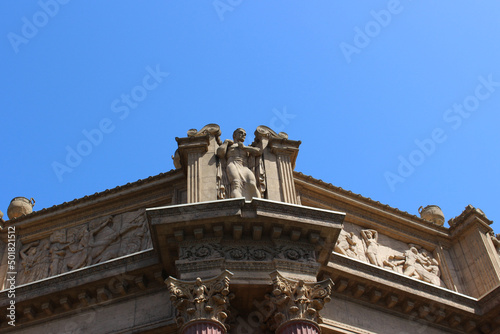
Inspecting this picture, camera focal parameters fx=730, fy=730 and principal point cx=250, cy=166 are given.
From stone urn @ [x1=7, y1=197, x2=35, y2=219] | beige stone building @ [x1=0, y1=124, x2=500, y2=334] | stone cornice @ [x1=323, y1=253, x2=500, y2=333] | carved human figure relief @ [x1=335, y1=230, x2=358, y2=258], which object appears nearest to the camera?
beige stone building @ [x1=0, y1=124, x2=500, y2=334]

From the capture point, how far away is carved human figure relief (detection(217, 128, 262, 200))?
20734 mm

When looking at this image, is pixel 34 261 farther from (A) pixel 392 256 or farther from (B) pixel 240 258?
(A) pixel 392 256

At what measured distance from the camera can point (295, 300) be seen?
17.7 metres

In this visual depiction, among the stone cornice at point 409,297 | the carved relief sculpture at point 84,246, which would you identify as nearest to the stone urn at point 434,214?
the stone cornice at point 409,297

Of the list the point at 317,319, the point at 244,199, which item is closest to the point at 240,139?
the point at 244,199

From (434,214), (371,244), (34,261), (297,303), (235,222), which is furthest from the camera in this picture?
(434,214)

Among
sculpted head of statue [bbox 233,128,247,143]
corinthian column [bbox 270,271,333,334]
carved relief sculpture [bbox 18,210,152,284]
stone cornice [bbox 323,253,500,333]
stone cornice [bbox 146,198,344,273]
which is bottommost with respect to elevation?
corinthian column [bbox 270,271,333,334]

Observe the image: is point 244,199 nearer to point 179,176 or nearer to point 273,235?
point 273,235

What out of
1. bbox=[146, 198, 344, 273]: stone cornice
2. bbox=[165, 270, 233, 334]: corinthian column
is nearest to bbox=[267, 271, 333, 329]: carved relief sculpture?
bbox=[165, 270, 233, 334]: corinthian column

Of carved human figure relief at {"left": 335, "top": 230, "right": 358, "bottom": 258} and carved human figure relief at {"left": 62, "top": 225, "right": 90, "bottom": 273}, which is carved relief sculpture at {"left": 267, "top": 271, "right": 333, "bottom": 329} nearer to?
carved human figure relief at {"left": 335, "top": 230, "right": 358, "bottom": 258}

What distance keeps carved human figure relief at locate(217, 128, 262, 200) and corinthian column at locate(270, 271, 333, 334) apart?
344cm

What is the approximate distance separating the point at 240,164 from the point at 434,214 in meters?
8.23

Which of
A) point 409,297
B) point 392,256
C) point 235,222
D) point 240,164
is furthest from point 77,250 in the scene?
point 409,297

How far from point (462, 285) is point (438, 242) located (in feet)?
5.48
